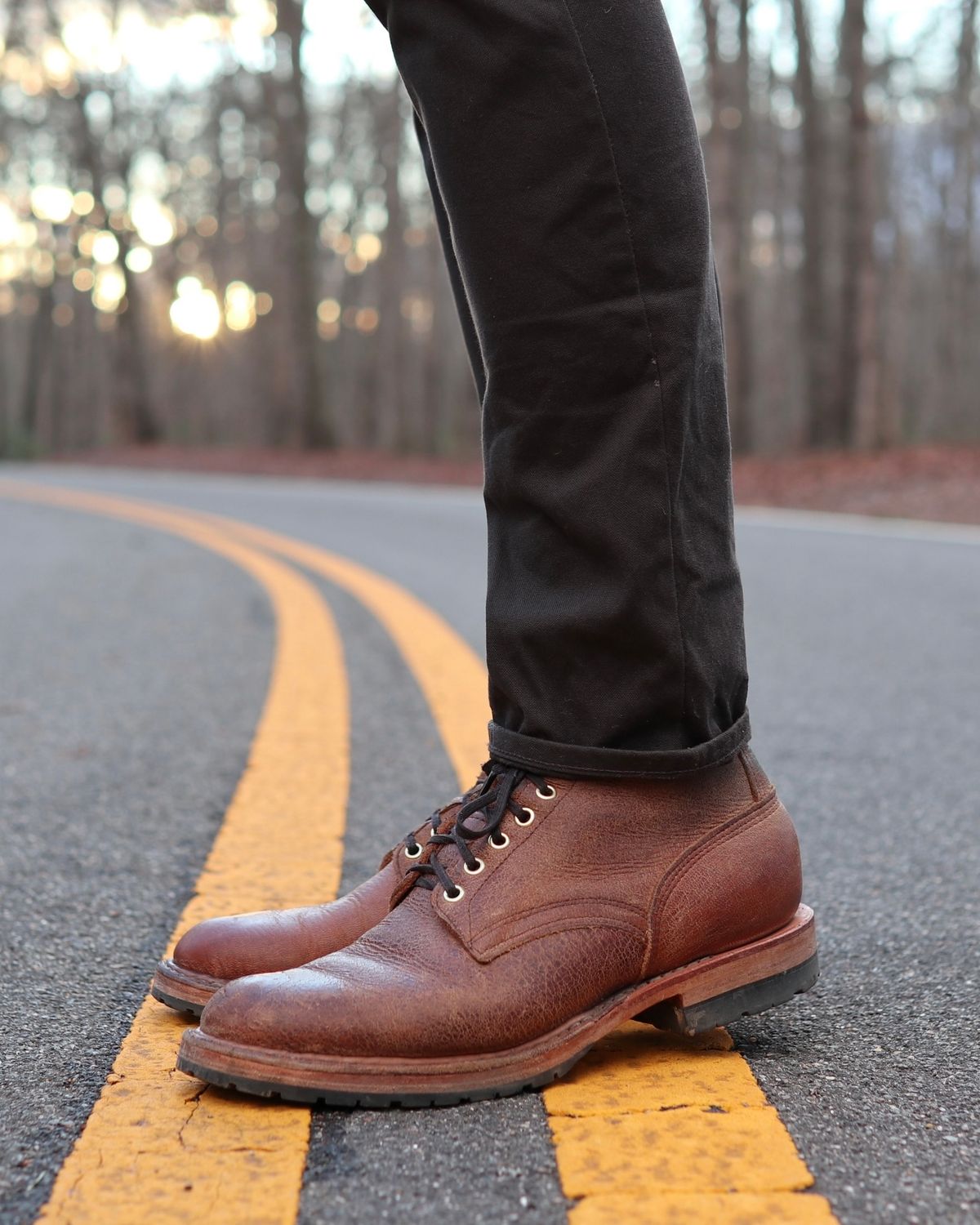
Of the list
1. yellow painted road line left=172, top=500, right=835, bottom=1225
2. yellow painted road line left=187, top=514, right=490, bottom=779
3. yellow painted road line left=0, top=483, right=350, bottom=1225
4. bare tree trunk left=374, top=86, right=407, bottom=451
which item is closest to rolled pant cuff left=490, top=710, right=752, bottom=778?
yellow painted road line left=172, top=500, right=835, bottom=1225

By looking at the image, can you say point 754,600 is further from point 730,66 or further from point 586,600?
point 730,66

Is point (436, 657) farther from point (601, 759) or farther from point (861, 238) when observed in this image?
point (861, 238)

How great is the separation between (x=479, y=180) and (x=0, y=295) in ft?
169

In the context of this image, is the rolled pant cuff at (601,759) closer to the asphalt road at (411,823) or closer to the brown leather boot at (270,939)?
the brown leather boot at (270,939)

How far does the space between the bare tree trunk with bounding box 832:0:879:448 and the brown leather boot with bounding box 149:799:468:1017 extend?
48.3 ft

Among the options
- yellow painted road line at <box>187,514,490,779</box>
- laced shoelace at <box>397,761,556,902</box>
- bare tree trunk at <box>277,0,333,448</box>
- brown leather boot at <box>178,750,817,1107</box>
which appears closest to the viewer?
brown leather boot at <box>178,750,817,1107</box>

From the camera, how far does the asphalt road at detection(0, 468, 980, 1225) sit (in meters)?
1.04

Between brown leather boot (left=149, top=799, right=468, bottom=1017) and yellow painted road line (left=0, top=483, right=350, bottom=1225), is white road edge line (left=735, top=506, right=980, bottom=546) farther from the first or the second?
brown leather boot (left=149, top=799, right=468, bottom=1017)

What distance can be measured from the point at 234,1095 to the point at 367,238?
38270mm

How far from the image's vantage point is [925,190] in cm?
3725

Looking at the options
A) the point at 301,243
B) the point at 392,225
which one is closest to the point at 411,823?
the point at 301,243

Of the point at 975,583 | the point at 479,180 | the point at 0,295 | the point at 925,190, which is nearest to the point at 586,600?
the point at 479,180

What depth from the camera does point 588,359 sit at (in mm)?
1257

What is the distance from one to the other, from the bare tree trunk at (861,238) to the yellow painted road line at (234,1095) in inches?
509
